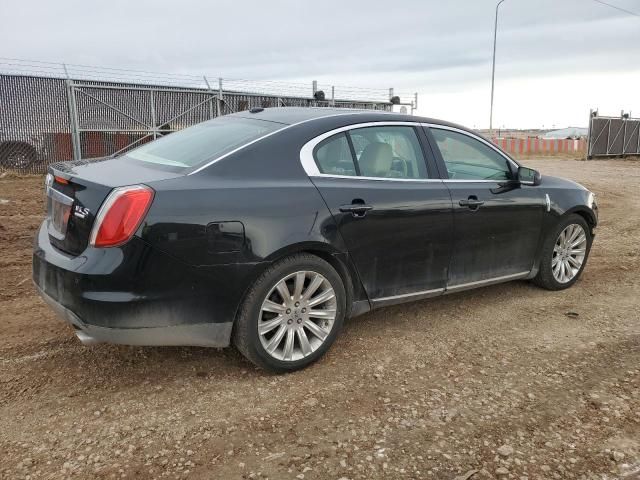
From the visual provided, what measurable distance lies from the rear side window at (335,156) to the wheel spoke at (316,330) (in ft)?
3.12

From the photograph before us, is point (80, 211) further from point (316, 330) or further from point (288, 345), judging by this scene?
point (316, 330)

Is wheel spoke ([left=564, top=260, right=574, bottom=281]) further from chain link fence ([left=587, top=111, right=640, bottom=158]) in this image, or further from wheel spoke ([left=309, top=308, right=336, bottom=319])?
chain link fence ([left=587, top=111, right=640, bottom=158])

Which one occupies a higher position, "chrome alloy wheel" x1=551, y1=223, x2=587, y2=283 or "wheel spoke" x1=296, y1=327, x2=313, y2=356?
"chrome alloy wheel" x1=551, y1=223, x2=587, y2=283

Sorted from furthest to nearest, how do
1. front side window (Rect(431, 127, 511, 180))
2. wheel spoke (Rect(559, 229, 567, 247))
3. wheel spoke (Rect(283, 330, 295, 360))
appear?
wheel spoke (Rect(559, 229, 567, 247)) → front side window (Rect(431, 127, 511, 180)) → wheel spoke (Rect(283, 330, 295, 360))

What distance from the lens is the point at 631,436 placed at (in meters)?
2.82

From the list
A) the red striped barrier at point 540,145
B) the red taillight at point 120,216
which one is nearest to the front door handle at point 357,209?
the red taillight at point 120,216

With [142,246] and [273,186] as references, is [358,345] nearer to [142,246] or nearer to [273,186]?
[273,186]

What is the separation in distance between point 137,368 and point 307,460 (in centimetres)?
138

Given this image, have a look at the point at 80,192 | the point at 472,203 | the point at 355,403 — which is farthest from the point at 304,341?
the point at 472,203

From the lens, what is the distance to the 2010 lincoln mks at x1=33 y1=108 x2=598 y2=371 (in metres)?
2.87

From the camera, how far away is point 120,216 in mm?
2809

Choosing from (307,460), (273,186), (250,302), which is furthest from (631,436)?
(273,186)

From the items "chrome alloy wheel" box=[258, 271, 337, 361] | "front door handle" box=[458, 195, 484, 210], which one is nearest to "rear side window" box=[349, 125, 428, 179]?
"front door handle" box=[458, 195, 484, 210]

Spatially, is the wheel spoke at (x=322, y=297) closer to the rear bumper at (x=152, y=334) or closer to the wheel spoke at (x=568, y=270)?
the rear bumper at (x=152, y=334)
